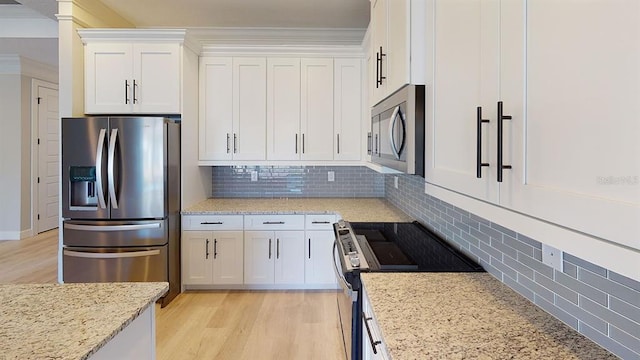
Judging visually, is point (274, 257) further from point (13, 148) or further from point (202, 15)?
point (13, 148)

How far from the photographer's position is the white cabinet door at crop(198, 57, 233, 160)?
392 centimetres

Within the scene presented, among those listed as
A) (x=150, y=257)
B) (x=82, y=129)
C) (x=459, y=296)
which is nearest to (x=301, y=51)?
(x=82, y=129)

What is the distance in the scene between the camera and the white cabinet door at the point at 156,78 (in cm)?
350

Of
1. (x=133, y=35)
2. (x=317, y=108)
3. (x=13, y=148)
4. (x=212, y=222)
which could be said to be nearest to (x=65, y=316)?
(x=212, y=222)

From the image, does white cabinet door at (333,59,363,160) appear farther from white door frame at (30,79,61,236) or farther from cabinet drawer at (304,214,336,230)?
white door frame at (30,79,61,236)

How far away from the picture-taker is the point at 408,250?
2.08 m

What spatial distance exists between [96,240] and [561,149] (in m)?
3.44

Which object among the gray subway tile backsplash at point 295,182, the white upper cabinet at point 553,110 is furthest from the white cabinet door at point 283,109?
A: the white upper cabinet at point 553,110

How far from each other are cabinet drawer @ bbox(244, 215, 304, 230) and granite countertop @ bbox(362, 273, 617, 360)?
7.06 ft

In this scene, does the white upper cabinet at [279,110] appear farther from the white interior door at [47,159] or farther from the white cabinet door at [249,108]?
the white interior door at [47,159]

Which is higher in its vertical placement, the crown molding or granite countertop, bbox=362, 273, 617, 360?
the crown molding

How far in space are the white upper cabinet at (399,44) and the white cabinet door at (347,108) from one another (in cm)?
156

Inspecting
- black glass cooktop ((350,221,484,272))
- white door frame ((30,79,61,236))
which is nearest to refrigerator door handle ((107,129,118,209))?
black glass cooktop ((350,221,484,272))

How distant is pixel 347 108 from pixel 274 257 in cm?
165
